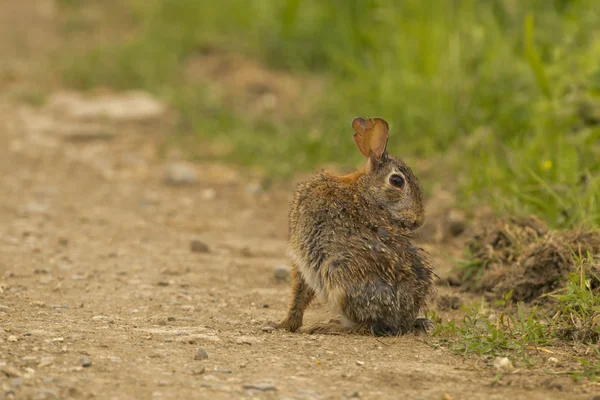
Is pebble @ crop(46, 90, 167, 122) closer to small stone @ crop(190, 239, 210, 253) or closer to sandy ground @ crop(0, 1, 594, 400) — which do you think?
sandy ground @ crop(0, 1, 594, 400)

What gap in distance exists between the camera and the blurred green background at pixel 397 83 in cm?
687

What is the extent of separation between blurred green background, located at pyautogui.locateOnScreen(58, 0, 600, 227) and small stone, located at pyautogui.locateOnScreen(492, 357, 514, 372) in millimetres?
1709

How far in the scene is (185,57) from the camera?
11.8 m

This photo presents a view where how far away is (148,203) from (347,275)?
3.82 metres

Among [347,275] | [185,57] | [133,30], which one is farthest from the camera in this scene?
[133,30]

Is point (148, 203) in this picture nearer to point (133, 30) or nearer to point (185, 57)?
point (185, 57)

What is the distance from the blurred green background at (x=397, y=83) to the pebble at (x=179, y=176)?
49 cm

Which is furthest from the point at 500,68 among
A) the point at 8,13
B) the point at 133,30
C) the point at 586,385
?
the point at 8,13

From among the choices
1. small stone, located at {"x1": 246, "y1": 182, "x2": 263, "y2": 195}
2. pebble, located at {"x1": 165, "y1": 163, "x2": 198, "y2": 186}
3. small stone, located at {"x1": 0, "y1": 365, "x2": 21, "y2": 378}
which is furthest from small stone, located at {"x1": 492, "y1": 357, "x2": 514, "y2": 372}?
pebble, located at {"x1": 165, "y1": 163, "x2": 198, "y2": 186}

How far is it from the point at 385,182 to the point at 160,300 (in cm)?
142

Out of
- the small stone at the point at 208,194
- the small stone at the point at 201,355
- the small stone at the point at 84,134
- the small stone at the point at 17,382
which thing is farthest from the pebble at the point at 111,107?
the small stone at the point at 17,382

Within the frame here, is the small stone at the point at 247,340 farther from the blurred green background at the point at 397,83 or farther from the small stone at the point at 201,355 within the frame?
the blurred green background at the point at 397,83

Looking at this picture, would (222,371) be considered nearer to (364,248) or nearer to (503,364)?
(364,248)

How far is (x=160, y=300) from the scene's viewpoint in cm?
521
